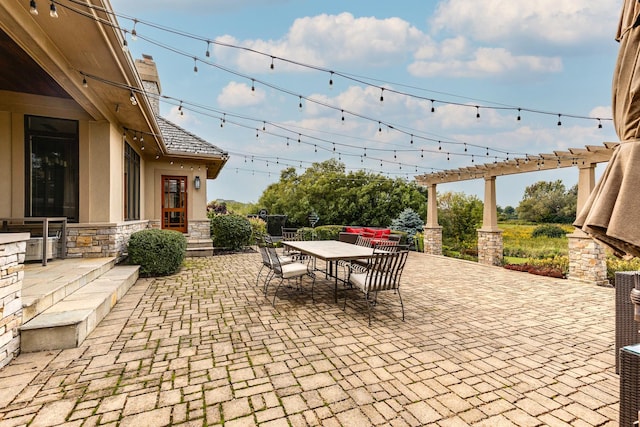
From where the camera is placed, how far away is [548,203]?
18.4 m

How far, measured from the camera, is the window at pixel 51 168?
4980mm

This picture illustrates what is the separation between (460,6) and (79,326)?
8.56 m

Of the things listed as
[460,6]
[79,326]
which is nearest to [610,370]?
[79,326]

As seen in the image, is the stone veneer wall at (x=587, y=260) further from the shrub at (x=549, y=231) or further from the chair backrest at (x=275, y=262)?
the shrub at (x=549, y=231)

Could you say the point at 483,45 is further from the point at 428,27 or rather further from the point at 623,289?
the point at 623,289

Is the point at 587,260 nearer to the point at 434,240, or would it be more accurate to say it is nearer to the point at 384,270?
the point at 434,240

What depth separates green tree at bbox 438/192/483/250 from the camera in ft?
43.9

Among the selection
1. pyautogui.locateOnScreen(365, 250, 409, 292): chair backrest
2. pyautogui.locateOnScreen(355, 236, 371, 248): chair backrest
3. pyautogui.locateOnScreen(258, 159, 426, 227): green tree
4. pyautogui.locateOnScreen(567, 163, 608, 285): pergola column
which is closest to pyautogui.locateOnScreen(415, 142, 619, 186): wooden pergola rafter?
pyautogui.locateOnScreen(567, 163, 608, 285): pergola column

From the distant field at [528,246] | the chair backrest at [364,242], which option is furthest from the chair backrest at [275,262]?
the distant field at [528,246]

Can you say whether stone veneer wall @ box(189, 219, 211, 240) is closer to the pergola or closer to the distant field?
the pergola

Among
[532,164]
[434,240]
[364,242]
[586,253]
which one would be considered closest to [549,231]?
[434,240]

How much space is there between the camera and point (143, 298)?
14.8ft

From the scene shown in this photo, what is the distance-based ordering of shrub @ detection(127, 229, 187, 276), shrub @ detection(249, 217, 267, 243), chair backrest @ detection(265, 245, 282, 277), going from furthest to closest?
shrub @ detection(249, 217, 267, 243)
shrub @ detection(127, 229, 187, 276)
chair backrest @ detection(265, 245, 282, 277)

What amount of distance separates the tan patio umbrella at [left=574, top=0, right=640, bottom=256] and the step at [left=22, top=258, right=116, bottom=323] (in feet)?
14.2
